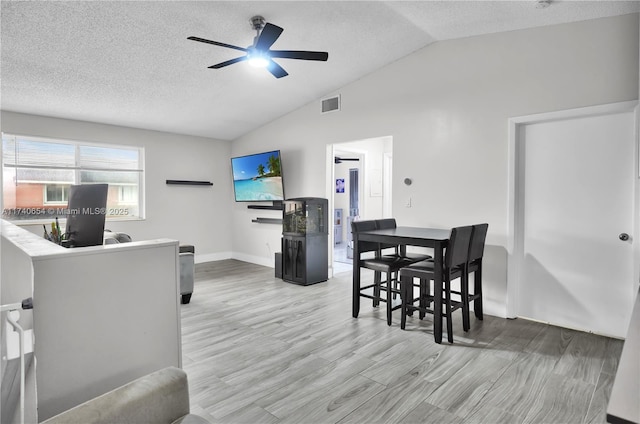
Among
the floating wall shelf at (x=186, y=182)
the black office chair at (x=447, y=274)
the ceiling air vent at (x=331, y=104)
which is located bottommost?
the black office chair at (x=447, y=274)

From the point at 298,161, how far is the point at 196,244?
8.43 feet

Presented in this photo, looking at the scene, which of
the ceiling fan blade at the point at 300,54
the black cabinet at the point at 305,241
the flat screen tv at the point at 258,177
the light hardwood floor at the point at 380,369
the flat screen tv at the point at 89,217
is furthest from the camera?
the flat screen tv at the point at 258,177

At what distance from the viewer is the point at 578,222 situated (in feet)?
10.7

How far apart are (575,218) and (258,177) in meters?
4.53

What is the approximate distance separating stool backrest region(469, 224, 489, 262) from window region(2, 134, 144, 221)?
17.0 feet

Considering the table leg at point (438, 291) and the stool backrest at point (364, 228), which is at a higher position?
the stool backrest at point (364, 228)

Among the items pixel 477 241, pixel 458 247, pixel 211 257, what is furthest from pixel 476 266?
pixel 211 257

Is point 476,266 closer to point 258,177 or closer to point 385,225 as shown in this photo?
point 385,225

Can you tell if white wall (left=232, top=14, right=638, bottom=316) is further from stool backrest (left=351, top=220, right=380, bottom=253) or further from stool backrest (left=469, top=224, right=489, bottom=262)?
stool backrest (left=351, top=220, right=380, bottom=253)

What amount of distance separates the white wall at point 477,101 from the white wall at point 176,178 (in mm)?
2921

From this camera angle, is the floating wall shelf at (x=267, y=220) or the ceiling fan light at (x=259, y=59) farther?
the floating wall shelf at (x=267, y=220)

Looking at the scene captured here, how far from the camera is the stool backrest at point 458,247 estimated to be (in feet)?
9.68

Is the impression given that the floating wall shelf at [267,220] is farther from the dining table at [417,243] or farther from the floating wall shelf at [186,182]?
the dining table at [417,243]

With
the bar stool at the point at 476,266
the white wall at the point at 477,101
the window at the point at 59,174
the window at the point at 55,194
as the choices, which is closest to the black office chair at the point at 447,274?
the bar stool at the point at 476,266
